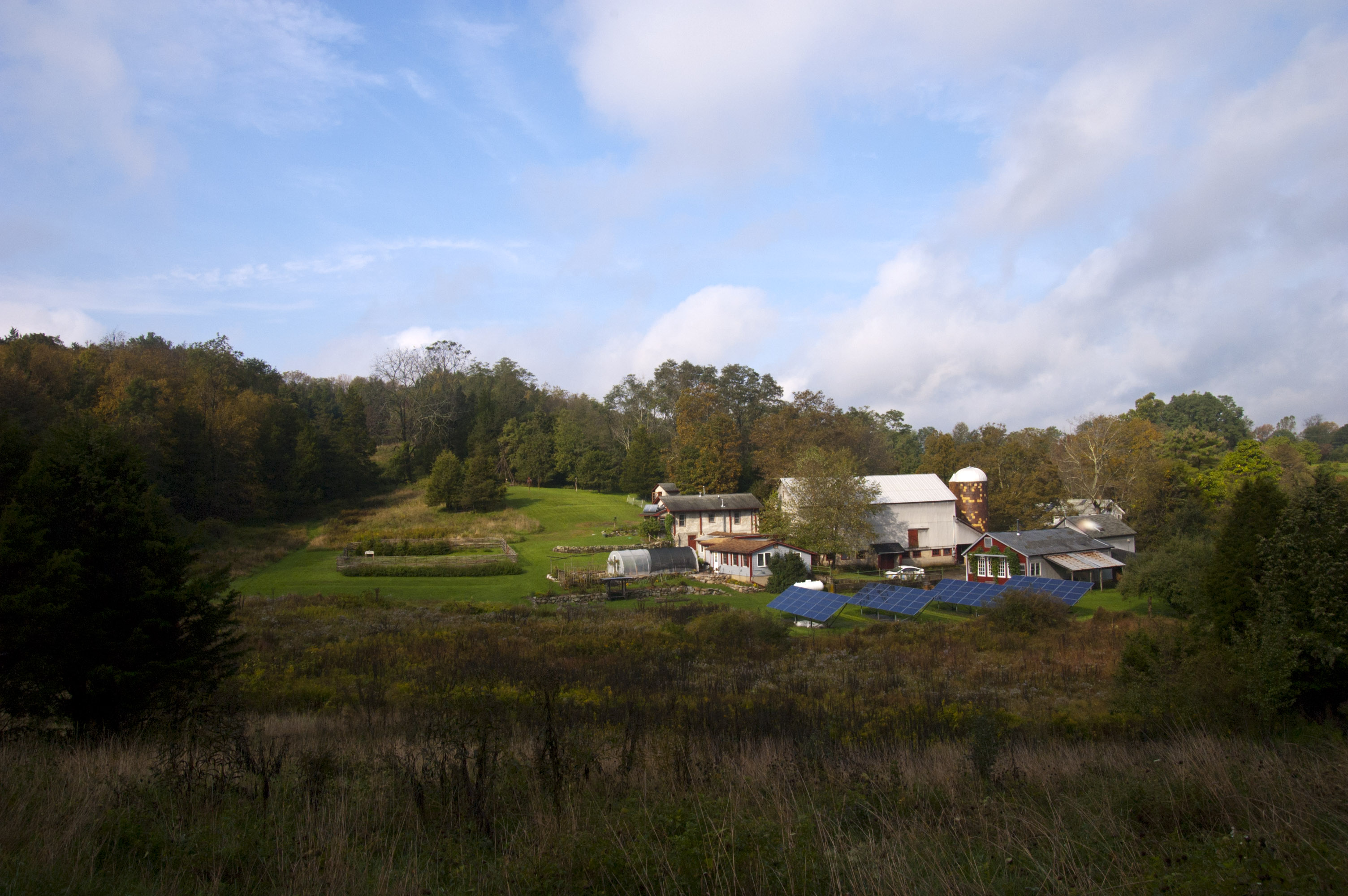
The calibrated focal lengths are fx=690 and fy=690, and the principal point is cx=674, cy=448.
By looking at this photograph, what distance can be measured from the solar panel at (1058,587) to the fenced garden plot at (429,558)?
93.8 feet

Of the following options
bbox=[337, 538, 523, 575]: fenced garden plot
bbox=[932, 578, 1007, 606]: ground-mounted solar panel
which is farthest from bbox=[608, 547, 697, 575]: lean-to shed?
bbox=[932, 578, 1007, 606]: ground-mounted solar panel

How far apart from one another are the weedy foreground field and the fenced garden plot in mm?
30625

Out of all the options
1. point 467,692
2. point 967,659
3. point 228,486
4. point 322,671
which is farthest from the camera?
point 228,486

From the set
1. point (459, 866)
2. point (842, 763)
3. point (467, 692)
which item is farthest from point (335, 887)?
point (467, 692)

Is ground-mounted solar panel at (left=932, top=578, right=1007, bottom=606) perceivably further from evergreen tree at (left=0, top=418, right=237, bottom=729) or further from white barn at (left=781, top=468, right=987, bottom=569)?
evergreen tree at (left=0, top=418, right=237, bottom=729)

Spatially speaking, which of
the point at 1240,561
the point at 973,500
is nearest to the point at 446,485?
the point at 973,500

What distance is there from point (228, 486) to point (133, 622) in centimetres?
5320

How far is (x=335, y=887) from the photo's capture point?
3893mm

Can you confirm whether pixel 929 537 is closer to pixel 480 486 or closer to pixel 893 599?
pixel 893 599

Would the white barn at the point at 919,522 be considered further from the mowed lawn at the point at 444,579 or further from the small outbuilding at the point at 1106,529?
the mowed lawn at the point at 444,579

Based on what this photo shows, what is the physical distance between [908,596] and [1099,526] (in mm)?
24781

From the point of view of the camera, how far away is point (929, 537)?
53344 millimetres

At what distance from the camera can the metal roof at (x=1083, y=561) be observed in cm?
3997

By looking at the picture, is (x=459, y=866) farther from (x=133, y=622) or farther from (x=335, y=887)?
(x=133, y=622)
